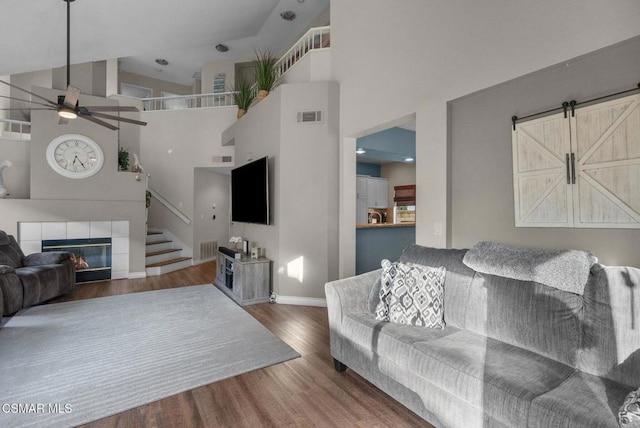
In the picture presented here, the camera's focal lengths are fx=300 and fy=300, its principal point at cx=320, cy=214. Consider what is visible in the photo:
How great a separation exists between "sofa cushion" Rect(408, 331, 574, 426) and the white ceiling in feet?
16.1

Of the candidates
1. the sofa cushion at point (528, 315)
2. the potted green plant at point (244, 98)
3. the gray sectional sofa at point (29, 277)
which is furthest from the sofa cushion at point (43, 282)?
the sofa cushion at point (528, 315)

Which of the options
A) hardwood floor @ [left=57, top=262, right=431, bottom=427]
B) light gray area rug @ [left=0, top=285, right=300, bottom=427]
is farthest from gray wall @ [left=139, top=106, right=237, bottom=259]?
hardwood floor @ [left=57, top=262, right=431, bottom=427]

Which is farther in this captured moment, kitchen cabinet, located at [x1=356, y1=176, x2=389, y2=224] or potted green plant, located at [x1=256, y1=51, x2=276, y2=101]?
kitchen cabinet, located at [x1=356, y1=176, x2=389, y2=224]

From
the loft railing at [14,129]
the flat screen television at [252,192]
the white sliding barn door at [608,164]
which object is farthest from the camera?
the loft railing at [14,129]

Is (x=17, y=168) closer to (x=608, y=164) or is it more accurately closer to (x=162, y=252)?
(x=162, y=252)

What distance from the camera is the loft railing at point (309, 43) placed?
14.9ft

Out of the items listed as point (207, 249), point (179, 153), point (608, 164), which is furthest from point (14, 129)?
point (608, 164)

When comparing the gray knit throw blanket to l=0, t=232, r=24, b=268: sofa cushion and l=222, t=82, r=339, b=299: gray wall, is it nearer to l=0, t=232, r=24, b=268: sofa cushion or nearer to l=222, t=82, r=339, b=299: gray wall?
l=222, t=82, r=339, b=299: gray wall

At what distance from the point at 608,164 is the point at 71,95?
184 inches

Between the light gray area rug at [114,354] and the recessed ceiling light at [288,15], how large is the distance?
5.65 m

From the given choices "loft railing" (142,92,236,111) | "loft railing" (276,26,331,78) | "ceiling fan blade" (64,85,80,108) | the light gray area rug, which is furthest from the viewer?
"loft railing" (142,92,236,111)

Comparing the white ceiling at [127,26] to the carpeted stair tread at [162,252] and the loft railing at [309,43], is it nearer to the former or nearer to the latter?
the loft railing at [309,43]

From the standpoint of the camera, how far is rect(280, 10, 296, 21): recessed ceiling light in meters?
6.03

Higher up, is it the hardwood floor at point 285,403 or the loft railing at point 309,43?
the loft railing at point 309,43
